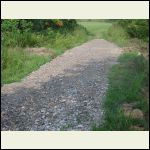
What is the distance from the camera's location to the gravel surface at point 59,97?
339 inches

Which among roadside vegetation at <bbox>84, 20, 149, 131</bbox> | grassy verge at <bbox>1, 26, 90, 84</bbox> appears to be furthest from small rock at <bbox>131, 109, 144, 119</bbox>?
grassy verge at <bbox>1, 26, 90, 84</bbox>

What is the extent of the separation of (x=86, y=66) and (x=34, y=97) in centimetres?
450

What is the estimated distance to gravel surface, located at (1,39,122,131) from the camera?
8617mm

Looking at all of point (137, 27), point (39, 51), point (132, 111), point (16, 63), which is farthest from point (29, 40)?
point (132, 111)

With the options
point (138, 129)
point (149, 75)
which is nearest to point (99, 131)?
point (138, 129)

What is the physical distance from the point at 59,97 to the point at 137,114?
9.03 ft

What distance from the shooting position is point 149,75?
7375 mm

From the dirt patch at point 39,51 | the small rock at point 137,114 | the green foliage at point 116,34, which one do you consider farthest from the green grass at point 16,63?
the small rock at point 137,114

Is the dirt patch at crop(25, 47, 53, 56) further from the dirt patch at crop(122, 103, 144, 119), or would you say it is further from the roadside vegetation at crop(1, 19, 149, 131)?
the dirt patch at crop(122, 103, 144, 119)

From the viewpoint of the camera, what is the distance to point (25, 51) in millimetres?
14633

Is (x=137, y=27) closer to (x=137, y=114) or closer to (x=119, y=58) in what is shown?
(x=137, y=114)

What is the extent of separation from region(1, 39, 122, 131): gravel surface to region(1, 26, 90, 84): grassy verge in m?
0.34

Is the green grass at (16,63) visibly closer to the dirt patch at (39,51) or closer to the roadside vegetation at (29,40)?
the roadside vegetation at (29,40)

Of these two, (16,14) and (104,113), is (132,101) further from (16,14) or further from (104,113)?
(16,14)
